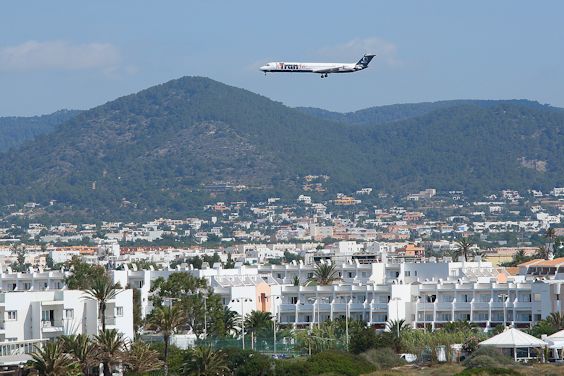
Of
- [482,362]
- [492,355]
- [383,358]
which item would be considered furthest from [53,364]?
[492,355]

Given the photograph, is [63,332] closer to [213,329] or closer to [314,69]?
[213,329]

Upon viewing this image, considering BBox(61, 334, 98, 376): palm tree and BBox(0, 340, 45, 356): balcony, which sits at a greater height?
BBox(61, 334, 98, 376): palm tree

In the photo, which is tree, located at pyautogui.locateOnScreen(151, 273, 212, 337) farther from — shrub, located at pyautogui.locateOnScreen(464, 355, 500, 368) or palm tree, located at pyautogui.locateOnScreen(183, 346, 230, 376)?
shrub, located at pyautogui.locateOnScreen(464, 355, 500, 368)

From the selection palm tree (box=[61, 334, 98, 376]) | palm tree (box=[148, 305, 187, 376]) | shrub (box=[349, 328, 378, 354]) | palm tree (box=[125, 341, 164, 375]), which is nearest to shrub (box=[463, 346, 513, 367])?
shrub (box=[349, 328, 378, 354])

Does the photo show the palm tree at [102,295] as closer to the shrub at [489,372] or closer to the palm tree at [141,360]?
the palm tree at [141,360]

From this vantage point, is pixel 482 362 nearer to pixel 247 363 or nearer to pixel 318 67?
pixel 247 363
